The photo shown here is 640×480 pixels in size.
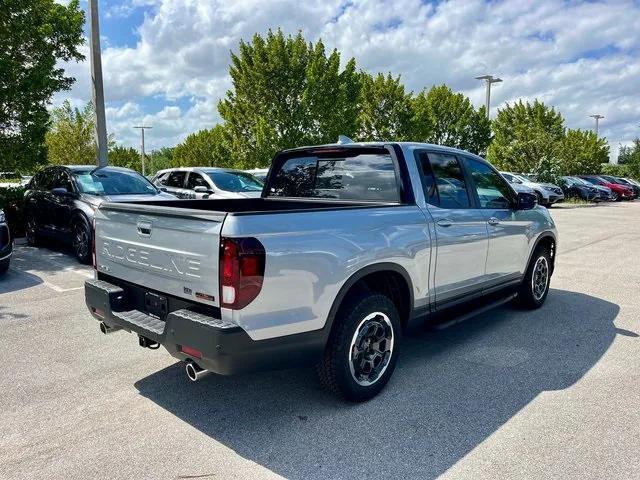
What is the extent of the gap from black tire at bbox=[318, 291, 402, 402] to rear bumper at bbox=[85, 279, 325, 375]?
21cm

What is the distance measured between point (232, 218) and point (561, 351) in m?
3.40

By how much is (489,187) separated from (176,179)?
359 inches

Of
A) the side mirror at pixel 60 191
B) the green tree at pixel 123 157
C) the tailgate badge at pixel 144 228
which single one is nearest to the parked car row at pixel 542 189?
the side mirror at pixel 60 191

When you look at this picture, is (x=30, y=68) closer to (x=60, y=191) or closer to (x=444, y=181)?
(x=60, y=191)

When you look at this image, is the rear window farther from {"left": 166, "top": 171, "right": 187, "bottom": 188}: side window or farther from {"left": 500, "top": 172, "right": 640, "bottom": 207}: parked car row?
{"left": 500, "top": 172, "right": 640, "bottom": 207}: parked car row

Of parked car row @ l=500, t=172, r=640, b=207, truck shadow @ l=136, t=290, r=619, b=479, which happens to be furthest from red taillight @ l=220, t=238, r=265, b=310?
parked car row @ l=500, t=172, r=640, b=207

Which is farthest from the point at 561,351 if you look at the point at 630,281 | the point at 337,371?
the point at 630,281

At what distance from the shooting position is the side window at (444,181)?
13.7 feet

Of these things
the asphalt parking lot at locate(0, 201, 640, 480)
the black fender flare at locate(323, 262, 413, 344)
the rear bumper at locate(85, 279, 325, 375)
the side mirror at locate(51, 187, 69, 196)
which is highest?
the side mirror at locate(51, 187, 69, 196)

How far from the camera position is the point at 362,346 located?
350 centimetres

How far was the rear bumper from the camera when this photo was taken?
2.78 metres

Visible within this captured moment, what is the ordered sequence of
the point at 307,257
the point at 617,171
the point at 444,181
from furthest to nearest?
1. the point at 617,171
2. the point at 444,181
3. the point at 307,257

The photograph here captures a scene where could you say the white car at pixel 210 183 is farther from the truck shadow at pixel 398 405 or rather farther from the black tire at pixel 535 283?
the truck shadow at pixel 398 405

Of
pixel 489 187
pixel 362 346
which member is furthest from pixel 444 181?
pixel 362 346
